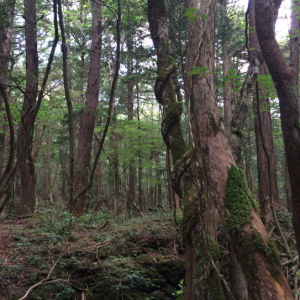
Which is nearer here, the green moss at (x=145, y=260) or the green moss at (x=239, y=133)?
the green moss at (x=239, y=133)

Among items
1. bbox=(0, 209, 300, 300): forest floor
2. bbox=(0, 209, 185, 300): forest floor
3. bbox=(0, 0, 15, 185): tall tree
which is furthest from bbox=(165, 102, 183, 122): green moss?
bbox=(0, 209, 185, 300): forest floor

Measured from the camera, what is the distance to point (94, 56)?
11.0 meters

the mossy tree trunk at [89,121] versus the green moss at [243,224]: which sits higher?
the mossy tree trunk at [89,121]

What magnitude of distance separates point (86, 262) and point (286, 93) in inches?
188

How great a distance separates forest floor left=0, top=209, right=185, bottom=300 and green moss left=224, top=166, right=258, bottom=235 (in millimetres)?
2943

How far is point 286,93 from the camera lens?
234cm

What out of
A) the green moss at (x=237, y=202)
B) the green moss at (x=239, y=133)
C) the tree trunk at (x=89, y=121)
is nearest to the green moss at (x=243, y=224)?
the green moss at (x=237, y=202)

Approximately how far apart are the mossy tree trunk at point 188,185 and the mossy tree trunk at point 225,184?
22 centimetres

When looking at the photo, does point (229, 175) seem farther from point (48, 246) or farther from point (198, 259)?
point (48, 246)

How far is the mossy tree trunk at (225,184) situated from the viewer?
7.57 ft

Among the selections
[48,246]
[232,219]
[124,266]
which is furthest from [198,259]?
[48,246]

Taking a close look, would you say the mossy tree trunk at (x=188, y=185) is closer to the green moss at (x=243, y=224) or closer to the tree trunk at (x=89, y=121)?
the green moss at (x=243, y=224)

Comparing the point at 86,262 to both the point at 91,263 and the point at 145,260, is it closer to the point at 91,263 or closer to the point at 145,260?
the point at 91,263

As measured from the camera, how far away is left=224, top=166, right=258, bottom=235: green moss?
2594 mm
